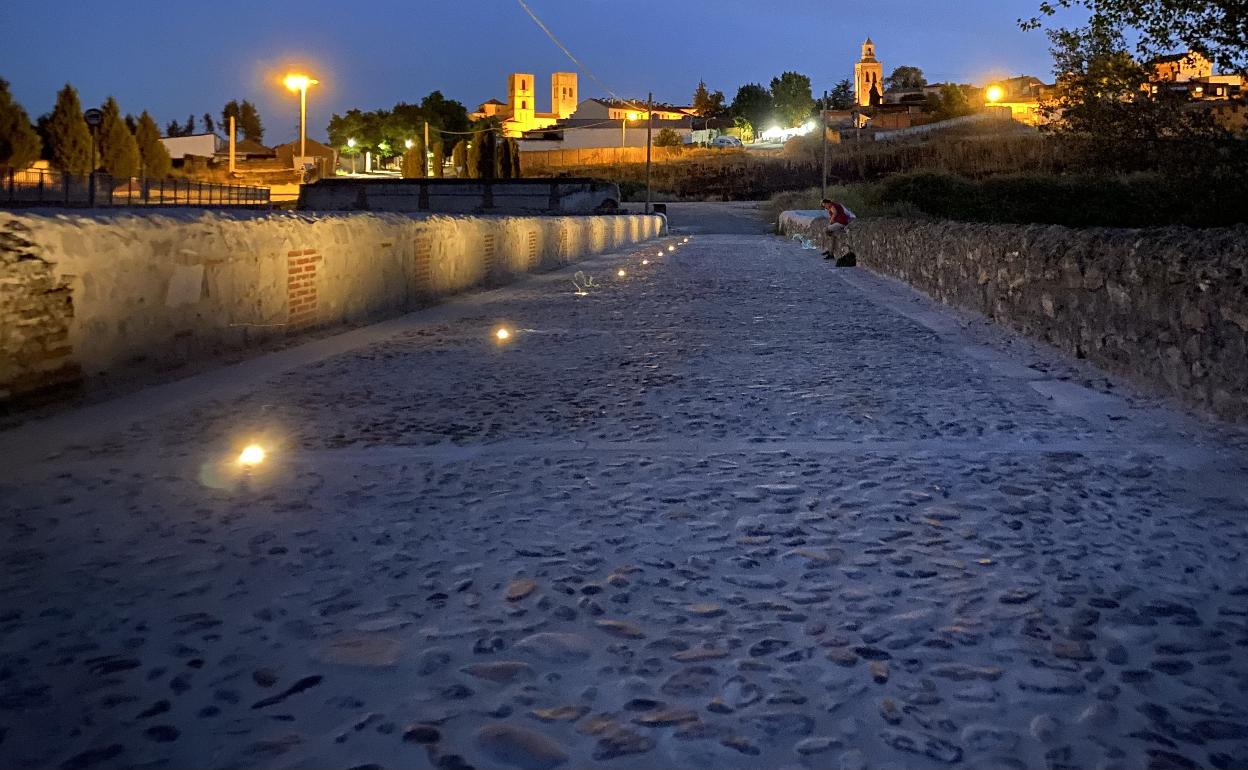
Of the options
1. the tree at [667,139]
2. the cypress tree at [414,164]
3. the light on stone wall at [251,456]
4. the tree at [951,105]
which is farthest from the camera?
the tree at [951,105]

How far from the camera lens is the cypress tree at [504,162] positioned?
52.6m

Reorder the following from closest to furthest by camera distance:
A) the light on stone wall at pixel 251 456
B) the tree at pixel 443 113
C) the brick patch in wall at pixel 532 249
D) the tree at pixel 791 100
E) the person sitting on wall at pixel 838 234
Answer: the light on stone wall at pixel 251 456
the brick patch in wall at pixel 532 249
the person sitting on wall at pixel 838 234
the tree at pixel 443 113
the tree at pixel 791 100

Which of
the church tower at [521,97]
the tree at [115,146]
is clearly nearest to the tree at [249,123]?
the church tower at [521,97]

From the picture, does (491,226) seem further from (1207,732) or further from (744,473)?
(1207,732)

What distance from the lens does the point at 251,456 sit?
562 centimetres

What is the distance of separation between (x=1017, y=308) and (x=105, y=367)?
27.1 feet

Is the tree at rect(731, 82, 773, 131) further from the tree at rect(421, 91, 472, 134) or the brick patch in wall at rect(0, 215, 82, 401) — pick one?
the brick patch in wall at rect(0, 215, 82, 401)

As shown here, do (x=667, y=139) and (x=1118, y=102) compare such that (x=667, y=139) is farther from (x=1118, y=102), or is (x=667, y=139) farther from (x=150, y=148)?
(x=1118, y=102)

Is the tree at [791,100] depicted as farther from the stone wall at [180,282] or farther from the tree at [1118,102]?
the stone wall at [180,282]

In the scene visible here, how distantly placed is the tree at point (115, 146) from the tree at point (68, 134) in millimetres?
1536

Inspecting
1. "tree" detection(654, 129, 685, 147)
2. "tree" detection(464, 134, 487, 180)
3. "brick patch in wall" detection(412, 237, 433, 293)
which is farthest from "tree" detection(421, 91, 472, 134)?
"brick patch in wall" detection(412, 237, 433, 293)

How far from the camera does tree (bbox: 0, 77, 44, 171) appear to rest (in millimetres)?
45938

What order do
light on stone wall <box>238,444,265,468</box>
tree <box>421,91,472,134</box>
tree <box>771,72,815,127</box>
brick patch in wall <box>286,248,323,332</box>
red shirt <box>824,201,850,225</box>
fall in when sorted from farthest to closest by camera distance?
tree <box>771,72,815,127</box> < tree <box>421,91,472,134</box> < red shirt <box>824,201,850,225</box> < brick patch in wall <box>286,248,323,332</box> < light on stone wall <box>238,444,265,468</box>

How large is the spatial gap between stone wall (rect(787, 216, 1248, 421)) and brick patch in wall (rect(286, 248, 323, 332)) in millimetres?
6975
